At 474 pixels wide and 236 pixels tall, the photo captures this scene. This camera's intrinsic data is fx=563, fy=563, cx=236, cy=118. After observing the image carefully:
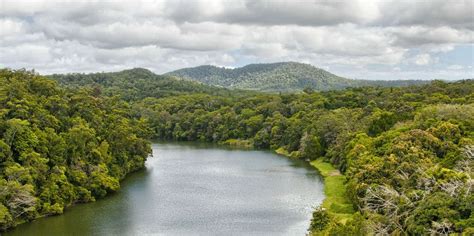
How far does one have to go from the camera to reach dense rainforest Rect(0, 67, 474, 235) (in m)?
47.3

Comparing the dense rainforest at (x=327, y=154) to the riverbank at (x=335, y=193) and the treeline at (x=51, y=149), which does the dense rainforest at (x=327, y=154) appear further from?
the riverbank at (x=335, y=193)

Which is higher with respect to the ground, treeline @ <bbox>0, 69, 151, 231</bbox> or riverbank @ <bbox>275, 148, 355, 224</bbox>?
treeline @ <bbox>0, 69, 151, 231</bbox>

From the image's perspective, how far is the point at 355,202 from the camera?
62594 millimetres

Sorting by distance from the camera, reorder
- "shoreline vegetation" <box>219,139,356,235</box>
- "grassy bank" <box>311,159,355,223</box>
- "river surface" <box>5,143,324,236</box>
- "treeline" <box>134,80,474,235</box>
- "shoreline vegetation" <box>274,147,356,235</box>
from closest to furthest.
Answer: "treeline" <box>134,80,474,235</box> < "shoreline vegetation" <box>274,147,356,235</box> < "river surface" <box>5,143,324,236</box> < "shoreline vegetation" <box>219,139,356,235</box> < "grassy bank" <box>311,159,355,223</box>

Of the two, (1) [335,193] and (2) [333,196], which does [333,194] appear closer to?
(1) [335,193]

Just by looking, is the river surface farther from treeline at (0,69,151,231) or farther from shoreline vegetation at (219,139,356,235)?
treeline at (0,69,151,231)

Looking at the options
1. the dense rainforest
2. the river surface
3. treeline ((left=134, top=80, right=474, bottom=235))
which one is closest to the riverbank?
the dense rainforest

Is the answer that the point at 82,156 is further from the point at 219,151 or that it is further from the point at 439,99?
the point at 439,99

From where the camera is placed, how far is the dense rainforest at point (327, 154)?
47281mm

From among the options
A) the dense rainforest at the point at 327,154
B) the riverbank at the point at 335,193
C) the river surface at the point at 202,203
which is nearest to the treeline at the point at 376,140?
the dense rainforest at the point at 327,154

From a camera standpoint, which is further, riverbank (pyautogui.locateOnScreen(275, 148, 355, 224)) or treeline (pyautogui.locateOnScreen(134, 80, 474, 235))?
riverbank (pyautogui.locateOnScreen(275, 148, 355, 224))

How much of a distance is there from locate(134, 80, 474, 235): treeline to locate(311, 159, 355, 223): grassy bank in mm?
1940

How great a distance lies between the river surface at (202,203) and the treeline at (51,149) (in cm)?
202

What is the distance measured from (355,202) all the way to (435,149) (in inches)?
541
